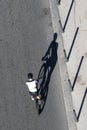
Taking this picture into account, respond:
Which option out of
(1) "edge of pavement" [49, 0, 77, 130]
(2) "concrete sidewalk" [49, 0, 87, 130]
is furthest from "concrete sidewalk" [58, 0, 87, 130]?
(1) "edge of pavement" [49, 0, 77, 130]

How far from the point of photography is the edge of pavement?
69.8ft

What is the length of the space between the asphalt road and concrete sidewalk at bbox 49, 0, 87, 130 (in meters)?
0.26

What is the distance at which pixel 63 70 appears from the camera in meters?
22.0

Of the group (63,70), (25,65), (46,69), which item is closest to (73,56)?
(63,70)

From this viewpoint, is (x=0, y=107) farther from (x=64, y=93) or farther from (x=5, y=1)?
(x=5, y=1)

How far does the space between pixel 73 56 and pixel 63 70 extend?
0.77 metres

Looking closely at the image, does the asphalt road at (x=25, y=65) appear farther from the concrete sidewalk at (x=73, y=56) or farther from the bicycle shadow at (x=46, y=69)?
the concrete sidewalk at (x=73, y=56)

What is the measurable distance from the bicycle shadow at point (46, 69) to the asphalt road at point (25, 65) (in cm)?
4

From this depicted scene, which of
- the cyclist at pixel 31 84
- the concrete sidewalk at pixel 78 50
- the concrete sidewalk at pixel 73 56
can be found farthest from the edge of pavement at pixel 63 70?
the cyclist at pixel 31 84

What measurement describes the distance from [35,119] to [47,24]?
4.18 metres

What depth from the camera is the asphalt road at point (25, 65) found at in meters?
21.3

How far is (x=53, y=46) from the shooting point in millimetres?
22531

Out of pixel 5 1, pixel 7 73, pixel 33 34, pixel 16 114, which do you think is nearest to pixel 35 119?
pixel 16 114

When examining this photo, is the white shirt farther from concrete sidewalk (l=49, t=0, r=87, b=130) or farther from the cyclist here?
concrete sidewalk (l=49, t=0, r=87, b=130)
